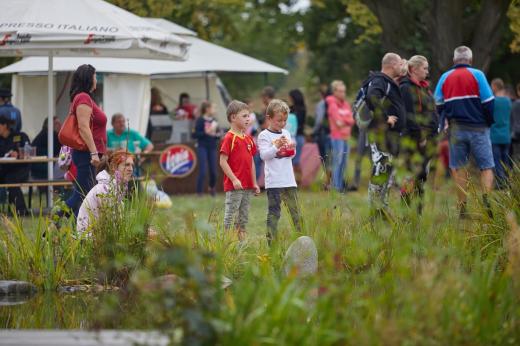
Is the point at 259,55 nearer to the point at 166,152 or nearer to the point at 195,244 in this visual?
the point at 166,152

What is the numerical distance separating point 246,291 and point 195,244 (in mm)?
3179

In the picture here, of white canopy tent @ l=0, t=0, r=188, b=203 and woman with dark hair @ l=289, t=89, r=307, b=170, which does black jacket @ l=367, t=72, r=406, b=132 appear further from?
woman with dark hair @ l=289, t=89, r=307, b=170

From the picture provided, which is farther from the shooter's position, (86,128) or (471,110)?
(471,110)

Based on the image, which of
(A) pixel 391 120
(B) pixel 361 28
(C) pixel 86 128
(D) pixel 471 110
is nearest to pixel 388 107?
(A) pixel 391 120

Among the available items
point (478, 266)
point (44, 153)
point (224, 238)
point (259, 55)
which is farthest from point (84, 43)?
point (259, 55)

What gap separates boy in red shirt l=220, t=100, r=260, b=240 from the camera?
34.8ft

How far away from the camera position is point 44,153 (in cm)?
1783

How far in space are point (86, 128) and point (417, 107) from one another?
3.54 metres

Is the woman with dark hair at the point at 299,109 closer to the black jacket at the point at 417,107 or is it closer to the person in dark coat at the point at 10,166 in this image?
the person in dark coat at the point at 10,166

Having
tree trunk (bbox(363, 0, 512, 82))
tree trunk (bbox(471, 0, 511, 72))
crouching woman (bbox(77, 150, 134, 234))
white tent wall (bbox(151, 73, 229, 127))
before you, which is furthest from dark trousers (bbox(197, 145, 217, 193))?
crouching woman (bbox(77, 150, 134, 234))

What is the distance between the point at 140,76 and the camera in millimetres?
21656

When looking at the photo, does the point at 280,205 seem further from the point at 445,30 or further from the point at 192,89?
the point at 192,89

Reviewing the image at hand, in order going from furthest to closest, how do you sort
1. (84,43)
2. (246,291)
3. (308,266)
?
(84,43), (308,266), (246,291)

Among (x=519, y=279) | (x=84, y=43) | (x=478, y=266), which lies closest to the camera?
(x=519, y=279)
